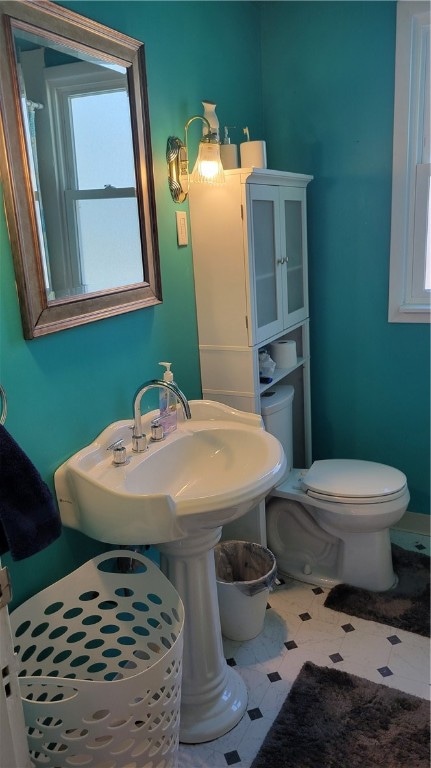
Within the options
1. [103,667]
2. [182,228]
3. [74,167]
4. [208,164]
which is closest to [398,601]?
[103,667]

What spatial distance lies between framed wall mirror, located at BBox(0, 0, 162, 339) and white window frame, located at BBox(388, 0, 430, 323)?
1.14 meters

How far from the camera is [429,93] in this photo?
2338 millimetres

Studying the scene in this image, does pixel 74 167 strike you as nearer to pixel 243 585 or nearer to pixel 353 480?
pixel 243 585

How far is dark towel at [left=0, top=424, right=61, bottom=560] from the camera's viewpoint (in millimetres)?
1130

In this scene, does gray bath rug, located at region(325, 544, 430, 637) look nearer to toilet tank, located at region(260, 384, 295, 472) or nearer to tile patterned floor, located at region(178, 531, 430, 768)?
tile patterned floor, located at region(178, 531, 430, 768)

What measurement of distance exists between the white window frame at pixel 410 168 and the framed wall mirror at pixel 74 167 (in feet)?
3.73

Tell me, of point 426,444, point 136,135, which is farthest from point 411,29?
point 426,444

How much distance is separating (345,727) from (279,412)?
1083mm

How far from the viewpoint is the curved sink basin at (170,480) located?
1.41 metres

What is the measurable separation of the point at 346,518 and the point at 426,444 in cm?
67

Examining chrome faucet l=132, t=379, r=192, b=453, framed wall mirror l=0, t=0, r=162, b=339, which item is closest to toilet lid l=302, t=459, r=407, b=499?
chrome faucet l=132, t=379, r=192, b=453

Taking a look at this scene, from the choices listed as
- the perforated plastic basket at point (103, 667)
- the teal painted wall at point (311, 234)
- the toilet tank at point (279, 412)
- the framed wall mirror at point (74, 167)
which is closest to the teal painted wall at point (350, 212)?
the teal painted wall at point (311, 234)

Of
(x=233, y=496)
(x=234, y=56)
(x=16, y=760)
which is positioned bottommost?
(x=16, y=760)

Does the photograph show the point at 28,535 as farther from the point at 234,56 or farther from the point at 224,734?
the point at 234,56
